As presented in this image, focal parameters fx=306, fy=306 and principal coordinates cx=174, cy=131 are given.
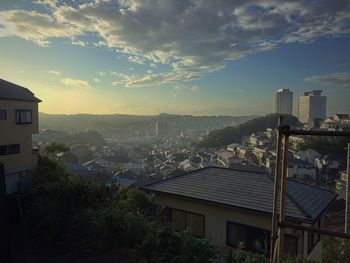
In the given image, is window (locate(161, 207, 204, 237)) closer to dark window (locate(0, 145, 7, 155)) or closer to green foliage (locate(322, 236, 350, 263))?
green foliage (locate(322, 236, 350, 263))

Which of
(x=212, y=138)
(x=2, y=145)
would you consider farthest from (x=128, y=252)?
Result: (x=212, y=138)

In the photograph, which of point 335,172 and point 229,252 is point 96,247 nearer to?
point 229,252

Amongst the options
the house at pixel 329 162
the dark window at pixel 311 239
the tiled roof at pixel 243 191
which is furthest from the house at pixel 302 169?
the dark window at pixel 311 239

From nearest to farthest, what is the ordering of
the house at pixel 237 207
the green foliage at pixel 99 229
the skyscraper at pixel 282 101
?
the green foliage at pixel 99 229 < the house at pixel 237 207 < the skyscraper at pixel 282 101

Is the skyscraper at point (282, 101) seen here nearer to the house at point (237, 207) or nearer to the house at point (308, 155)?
the house at point (237, 207)

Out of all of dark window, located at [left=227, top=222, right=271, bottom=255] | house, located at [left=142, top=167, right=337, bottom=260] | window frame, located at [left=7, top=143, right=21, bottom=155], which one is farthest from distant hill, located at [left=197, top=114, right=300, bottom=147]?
dark window, located at [left=227, top=222, right=271, bottom=255]

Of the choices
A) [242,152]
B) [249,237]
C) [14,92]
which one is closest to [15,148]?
[14,92]
